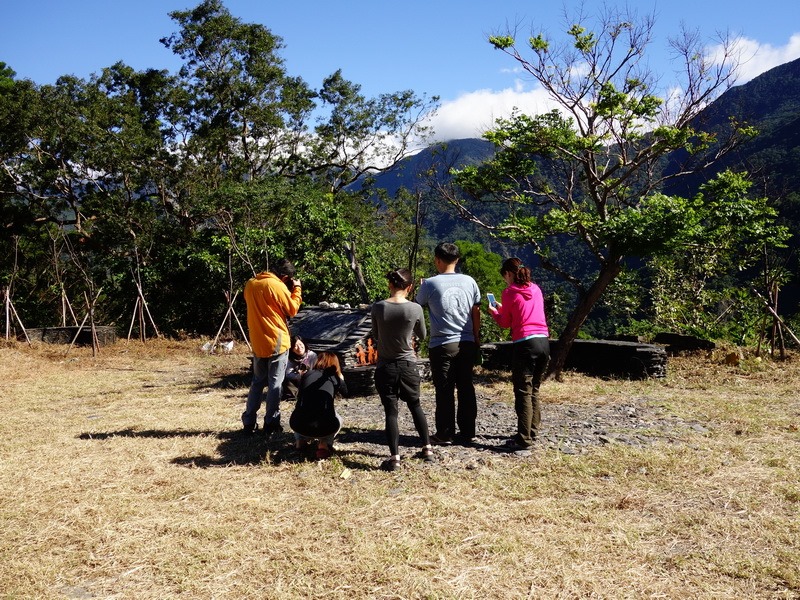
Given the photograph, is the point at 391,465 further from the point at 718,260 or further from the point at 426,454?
the point at 718,260

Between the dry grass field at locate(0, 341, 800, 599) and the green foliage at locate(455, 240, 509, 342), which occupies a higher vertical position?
the green foliage at locate(455, 240, 509, 342)

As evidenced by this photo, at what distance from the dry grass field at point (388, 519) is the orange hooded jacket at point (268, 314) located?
35.8 inches

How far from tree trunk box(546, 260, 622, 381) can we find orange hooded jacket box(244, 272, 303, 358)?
467cm

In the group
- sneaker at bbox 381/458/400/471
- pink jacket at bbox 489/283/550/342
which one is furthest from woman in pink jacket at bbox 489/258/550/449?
sneaker at bbox 381/458/400/471

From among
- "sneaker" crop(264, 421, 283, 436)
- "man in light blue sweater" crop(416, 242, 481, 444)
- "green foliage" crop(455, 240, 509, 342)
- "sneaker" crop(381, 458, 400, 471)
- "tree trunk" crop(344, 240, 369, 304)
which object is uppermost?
"green foliage" crop(455, 240, 509, 342)

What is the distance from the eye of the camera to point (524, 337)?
524cm

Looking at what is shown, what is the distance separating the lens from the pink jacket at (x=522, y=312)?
5.26 metres

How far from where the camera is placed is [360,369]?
8.11m

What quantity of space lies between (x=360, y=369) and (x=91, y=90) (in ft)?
46.0

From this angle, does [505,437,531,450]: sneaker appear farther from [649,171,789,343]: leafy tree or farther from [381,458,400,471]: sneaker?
[649,171,789,343]: leafy tree

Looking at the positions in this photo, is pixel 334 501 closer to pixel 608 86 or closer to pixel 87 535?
pixel 87 535

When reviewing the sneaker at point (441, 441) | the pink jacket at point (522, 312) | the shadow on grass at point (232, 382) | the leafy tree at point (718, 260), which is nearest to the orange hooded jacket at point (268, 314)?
the sneaker at point (441, 441)

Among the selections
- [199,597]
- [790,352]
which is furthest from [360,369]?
[790,352]

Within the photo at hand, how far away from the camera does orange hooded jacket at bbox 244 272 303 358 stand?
18.4 ft
